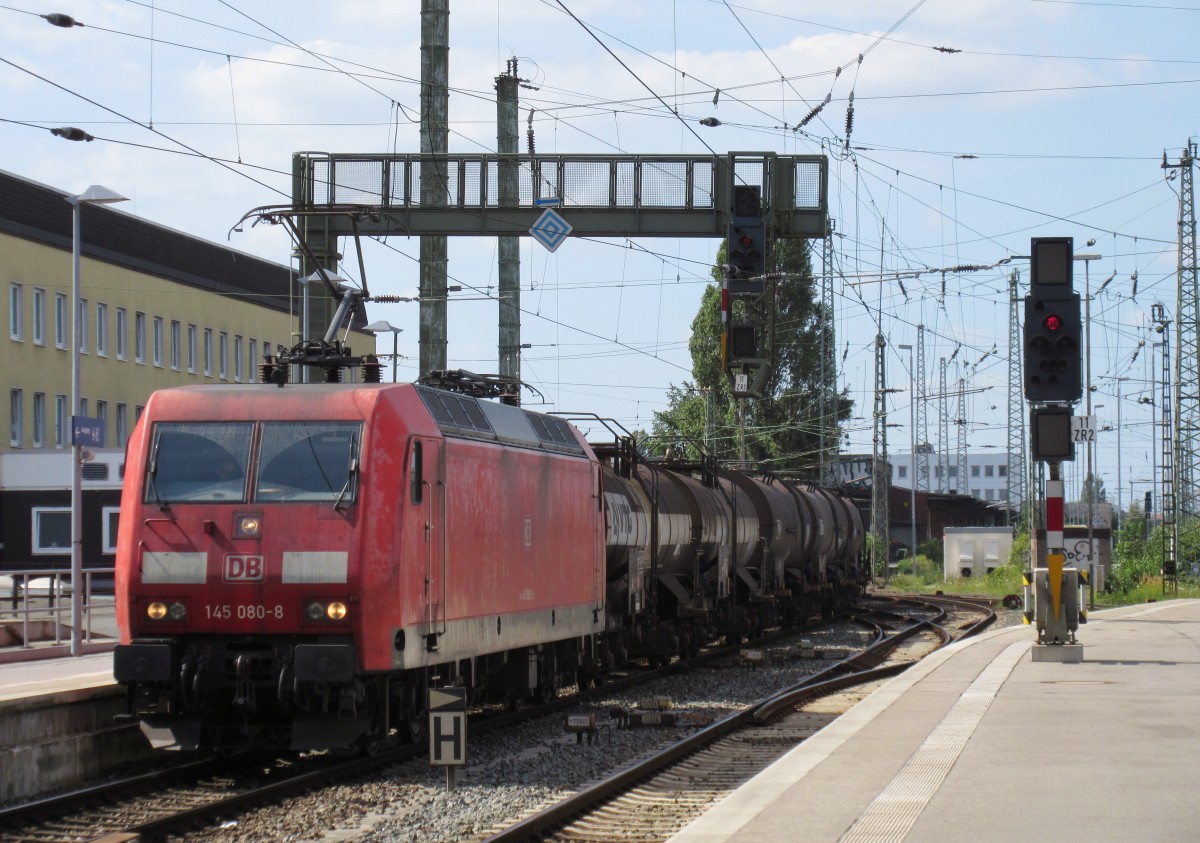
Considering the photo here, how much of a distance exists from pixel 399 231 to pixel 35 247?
978 inches

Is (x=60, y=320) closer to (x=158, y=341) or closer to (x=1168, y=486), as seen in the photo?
(x=158, y=341)

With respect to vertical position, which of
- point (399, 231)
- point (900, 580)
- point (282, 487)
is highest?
point (399, 231)

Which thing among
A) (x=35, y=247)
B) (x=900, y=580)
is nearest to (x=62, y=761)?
(x=35, y=247)

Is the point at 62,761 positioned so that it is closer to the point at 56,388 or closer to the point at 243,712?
the point at 243,712

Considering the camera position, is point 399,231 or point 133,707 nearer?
point 133,707

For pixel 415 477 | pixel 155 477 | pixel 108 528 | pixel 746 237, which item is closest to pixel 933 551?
pixel 108 528

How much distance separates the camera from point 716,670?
985 inches

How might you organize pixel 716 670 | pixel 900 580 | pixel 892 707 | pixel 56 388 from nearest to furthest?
pixel 892 707 → pixel 716 670 → pixel 56 388 → pixel 900 580

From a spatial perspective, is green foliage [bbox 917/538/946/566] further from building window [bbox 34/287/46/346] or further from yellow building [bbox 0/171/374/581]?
building window [bbox 34/287/46/346]

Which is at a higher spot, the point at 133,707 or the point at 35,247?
the point at 35,247

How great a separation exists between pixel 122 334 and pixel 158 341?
2.20m

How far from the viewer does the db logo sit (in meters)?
12.8

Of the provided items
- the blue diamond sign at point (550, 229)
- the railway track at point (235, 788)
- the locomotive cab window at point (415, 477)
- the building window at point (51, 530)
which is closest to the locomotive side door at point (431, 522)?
the locomotive cab window at point (415, 477)

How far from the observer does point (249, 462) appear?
13.2 m
